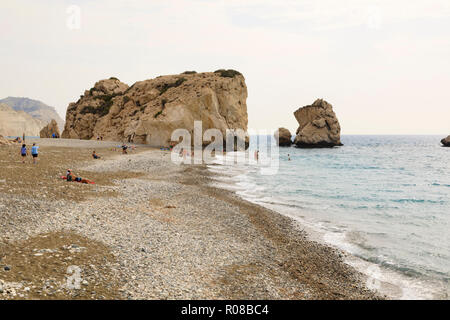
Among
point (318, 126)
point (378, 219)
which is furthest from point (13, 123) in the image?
point (378, 219)

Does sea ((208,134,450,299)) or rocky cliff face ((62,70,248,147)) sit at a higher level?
rocky cliff face ((62,70,248,147))

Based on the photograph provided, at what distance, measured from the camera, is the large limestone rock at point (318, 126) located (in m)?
97.2

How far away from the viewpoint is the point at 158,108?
63219 millimetres

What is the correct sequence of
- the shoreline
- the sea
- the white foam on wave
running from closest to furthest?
the shoreline → the white foam on wave → the sea

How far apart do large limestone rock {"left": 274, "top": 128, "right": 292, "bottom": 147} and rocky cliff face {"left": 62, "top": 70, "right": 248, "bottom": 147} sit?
41.9 m

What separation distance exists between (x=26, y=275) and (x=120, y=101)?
68.5 m

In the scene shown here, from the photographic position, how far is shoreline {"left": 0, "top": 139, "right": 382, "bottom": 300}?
26.2 feet

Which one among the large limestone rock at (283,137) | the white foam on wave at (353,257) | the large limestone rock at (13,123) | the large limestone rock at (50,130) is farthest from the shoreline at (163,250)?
the large limestone rock at (13,123)

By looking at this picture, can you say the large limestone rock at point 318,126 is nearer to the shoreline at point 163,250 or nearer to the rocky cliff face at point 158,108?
the rocky cliff face at point 158,108

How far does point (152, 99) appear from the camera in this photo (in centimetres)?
6806

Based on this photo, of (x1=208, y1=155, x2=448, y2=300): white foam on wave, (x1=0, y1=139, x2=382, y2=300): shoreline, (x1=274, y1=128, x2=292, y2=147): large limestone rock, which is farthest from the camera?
(x1=274, y1=128, x2=292, y2=147): large limestone rock

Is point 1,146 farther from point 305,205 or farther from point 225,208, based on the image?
point 305,205

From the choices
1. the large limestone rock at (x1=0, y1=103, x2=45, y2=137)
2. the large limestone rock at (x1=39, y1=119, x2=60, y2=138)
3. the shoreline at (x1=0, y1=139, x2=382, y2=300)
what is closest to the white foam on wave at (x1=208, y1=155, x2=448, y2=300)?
the shoreline at (x1=0, y1=139, x2=382, y2=300)

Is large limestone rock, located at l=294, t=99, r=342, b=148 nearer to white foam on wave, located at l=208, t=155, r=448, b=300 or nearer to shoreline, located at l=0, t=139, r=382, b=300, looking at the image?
white foam on wave, located at l=208, t=155, r=448, b=300
